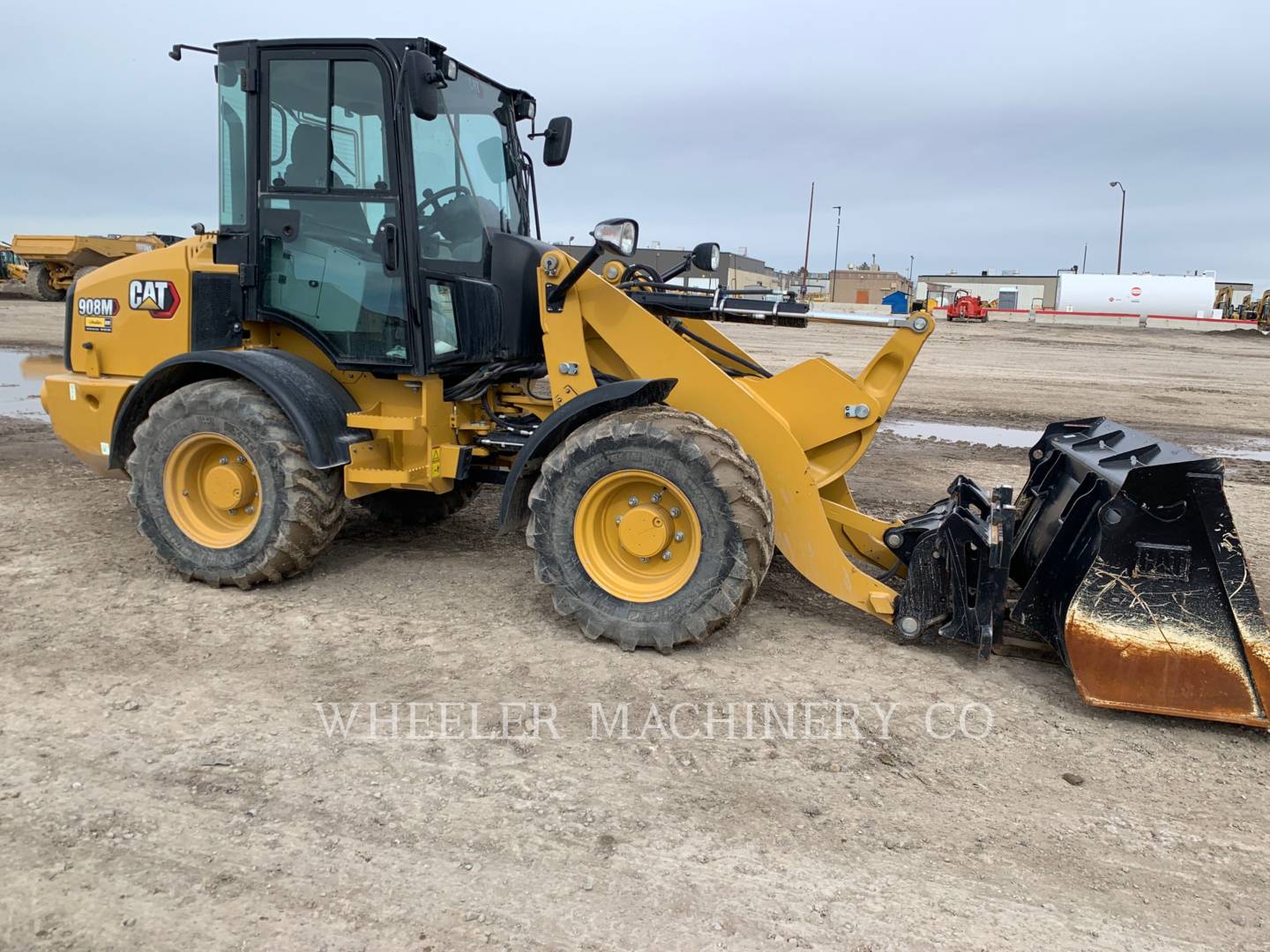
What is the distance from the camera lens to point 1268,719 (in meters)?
3.77

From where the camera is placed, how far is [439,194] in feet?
16.9

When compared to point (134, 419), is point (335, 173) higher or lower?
higher

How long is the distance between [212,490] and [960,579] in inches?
152

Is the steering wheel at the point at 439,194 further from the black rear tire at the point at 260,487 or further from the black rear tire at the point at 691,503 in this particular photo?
the black rear tire at the point at 691,503

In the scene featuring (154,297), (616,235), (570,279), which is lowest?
(154,297)

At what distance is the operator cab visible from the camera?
16.3 ft

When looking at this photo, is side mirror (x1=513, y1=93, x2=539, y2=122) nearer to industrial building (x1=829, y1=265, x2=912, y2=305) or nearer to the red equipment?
the red equipment

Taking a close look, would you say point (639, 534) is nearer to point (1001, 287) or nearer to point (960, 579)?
point (960, 579)

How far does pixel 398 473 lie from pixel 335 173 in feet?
5.24

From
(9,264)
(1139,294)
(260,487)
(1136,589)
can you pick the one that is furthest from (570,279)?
(1139,294)

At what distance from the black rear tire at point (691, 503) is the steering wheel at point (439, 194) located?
5.00ft

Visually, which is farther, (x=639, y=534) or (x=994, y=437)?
(x=994, y=437)

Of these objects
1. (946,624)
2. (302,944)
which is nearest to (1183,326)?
(946,624)

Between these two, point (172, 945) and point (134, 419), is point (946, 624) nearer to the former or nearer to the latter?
point (172, 945)
